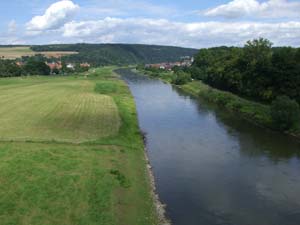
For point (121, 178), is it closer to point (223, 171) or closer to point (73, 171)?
point (73, 171)

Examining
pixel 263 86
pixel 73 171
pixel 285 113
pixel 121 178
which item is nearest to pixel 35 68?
pixel 263 86

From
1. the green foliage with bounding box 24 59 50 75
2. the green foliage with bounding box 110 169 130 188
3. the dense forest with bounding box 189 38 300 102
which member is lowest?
the green foliage with bounding box 24 59 50 75

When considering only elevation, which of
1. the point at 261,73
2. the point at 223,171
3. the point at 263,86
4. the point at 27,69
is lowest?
the point at 27,69

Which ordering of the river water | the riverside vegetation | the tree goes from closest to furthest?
the river water
the riverside vegetation
the tree

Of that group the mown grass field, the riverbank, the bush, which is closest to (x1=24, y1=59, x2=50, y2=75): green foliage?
the riverbank

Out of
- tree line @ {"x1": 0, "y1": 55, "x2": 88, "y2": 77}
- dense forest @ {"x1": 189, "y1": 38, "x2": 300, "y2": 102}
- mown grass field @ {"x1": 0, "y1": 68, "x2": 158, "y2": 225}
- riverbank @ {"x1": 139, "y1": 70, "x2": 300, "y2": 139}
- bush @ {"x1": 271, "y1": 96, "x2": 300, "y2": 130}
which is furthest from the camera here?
tree line @ {"x1": 0, "y1": 55, "x2": 88, "y2": 77}

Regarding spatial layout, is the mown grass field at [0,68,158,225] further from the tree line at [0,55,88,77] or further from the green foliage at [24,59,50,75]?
the green foliage at [24,59,50,75]

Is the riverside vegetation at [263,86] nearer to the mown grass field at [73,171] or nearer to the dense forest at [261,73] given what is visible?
the dense forest at [261,73]
